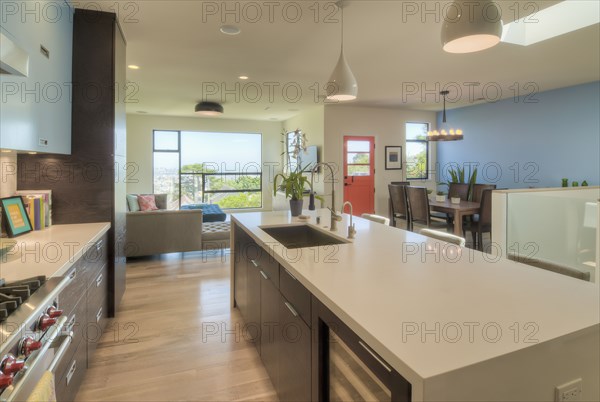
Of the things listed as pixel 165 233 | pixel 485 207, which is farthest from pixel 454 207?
pixel 165 233

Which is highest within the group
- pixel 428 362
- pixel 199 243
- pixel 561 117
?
pixel 561 117

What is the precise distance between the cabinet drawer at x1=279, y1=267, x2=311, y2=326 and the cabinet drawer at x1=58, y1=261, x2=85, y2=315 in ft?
3.24

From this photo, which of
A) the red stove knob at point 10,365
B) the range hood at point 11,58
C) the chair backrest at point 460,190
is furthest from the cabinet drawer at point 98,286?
the chair backrest at point 460,190

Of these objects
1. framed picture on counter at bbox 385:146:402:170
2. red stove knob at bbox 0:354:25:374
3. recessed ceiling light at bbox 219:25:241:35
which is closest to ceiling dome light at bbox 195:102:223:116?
recessed ceiling light at bbox 219:25:241:35

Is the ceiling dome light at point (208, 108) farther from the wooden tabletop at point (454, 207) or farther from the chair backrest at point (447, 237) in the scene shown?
the chair backrest at point (447, 237)

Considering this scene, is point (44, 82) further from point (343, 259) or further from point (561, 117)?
point (561, 117)

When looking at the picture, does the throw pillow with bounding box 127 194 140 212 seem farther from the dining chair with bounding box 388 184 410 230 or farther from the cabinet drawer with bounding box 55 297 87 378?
the dining chair with bounding box 388 184 410 230

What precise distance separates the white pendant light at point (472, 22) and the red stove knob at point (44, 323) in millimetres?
2071

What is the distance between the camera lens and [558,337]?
86 cm

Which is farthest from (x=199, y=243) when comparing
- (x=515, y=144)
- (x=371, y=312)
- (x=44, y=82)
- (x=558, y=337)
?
(x=515, y=144)

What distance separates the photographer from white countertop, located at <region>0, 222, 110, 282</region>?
1.48 m

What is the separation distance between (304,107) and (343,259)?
5900 mm

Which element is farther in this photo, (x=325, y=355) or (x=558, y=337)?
(x=325, y=355)

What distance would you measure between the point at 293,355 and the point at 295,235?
49.3 inches
